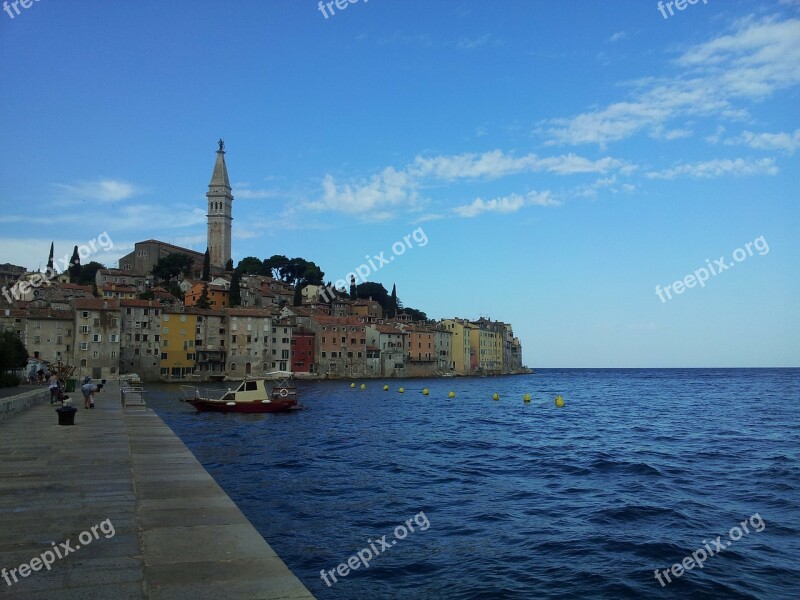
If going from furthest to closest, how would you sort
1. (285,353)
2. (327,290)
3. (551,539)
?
(327,290)
(285,353)
(551,539)

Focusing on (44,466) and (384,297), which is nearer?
(44,466)

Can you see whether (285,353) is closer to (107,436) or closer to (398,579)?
(107,436)

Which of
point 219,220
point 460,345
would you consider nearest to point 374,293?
point 460,345

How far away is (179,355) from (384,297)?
7247 centimetres

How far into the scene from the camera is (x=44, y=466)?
12.2 meters

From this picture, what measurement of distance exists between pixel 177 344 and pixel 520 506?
8080 centimetres

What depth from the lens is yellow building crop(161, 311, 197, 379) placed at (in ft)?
289

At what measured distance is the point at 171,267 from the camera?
5113 inches

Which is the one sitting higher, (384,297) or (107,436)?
(384,297)

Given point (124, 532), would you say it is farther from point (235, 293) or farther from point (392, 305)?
point (392, 305)

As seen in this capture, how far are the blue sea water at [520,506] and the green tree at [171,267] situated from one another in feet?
337

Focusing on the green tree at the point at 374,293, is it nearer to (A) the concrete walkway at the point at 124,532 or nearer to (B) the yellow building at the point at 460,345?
(B) the yellow building at the point at 460,345

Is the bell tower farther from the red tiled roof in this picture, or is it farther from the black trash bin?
the black trash bin

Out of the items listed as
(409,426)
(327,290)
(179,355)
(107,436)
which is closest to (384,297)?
(327,290)
